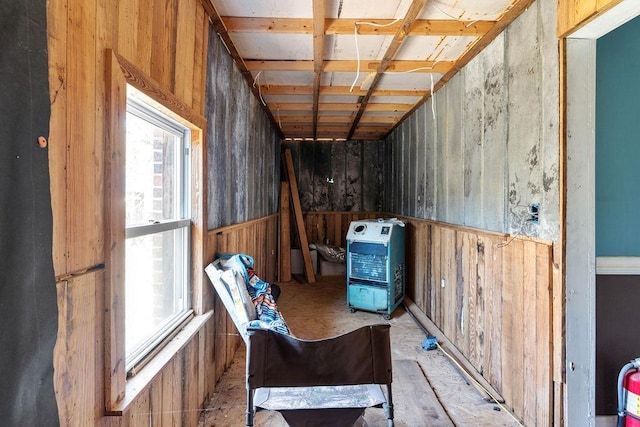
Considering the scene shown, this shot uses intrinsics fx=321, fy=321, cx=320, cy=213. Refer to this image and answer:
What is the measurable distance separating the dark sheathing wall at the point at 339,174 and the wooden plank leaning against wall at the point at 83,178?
5356 millimetres

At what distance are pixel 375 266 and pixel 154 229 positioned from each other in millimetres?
3014

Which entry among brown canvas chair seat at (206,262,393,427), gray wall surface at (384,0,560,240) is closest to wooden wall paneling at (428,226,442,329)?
gray wall surface at (384,0,560,240)

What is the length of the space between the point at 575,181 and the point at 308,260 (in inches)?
182

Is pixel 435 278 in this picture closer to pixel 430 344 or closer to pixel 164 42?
pixel 430 344

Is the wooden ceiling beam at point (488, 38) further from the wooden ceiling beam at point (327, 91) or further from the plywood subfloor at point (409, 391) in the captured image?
the plywood subfloor at point (409, 391)

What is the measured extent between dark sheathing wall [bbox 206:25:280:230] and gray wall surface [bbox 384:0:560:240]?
2104 millimetres

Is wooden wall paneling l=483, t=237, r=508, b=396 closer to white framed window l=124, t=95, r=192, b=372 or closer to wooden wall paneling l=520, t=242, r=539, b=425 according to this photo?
wooden wall paneling l=520, t=242, r=539, b=425

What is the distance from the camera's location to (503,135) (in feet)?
7.64

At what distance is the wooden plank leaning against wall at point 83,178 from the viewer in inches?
35.3

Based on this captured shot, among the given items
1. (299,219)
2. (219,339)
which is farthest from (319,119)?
(219,339)

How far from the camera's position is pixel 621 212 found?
6.29 feet

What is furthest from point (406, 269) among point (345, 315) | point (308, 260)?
point (308, 260)

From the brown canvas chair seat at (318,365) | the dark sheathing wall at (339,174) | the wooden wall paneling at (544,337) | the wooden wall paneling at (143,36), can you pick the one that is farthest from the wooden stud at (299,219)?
the wooden wall paneling at (143,36)

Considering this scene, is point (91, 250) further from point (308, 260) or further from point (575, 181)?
point (308, 260)
